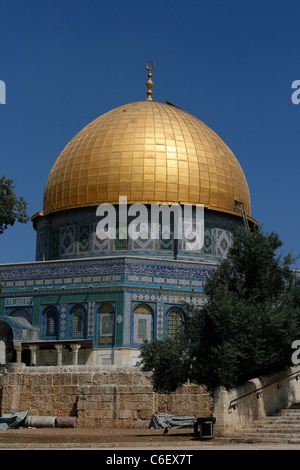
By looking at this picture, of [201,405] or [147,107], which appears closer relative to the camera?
[201,405]

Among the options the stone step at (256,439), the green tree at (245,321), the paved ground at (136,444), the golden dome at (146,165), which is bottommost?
the paved ground at (136,444)

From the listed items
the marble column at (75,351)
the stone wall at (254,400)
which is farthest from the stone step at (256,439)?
the marble column at (75,351)

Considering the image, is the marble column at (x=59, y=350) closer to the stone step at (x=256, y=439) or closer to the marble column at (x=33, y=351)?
the marble column at (x=33, y=351)

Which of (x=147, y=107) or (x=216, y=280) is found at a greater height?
(x=147, y=107)

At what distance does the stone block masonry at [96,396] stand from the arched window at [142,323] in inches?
253

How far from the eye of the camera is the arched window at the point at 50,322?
30500 mm

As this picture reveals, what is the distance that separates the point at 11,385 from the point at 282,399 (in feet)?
27.6

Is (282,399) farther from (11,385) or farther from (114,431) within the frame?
(11,385)

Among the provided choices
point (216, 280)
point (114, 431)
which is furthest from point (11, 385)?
point (216, 280)

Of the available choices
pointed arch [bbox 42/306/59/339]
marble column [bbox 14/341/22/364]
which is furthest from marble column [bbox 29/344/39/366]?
pointed arch [bbox 42/306/59/339]

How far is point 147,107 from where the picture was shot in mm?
36312

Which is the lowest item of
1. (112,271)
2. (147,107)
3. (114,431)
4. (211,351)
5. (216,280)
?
(114,431)

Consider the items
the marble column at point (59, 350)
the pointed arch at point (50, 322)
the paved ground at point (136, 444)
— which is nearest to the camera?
the paved ground at point (136, 444)

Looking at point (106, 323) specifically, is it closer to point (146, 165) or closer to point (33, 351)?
point (33, 351)
